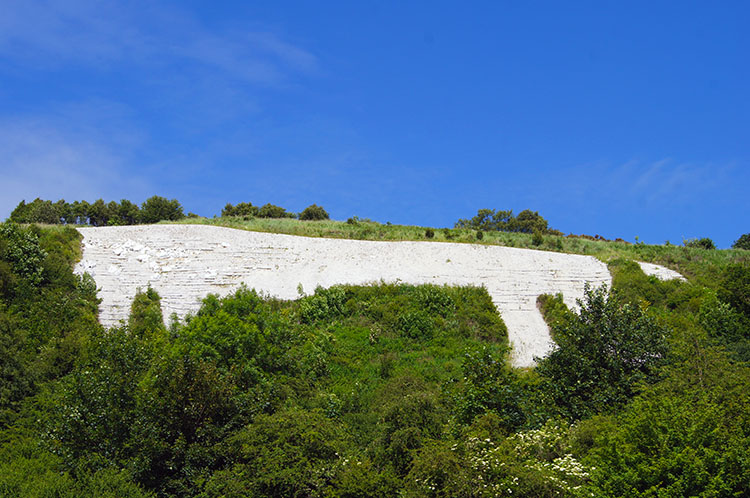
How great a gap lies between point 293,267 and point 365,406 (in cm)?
1494

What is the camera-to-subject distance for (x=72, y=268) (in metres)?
34.6

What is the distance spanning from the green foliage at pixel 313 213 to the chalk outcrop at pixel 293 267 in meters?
17.4

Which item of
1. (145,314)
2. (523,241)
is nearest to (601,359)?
(145,314)

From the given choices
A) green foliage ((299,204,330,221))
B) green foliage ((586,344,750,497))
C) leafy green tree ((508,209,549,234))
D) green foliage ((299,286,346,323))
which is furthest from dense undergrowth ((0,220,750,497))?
leafy green tree ((508,209,549,234))

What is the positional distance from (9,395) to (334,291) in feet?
50.4

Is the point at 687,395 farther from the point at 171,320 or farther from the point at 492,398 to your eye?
the point at 171,320

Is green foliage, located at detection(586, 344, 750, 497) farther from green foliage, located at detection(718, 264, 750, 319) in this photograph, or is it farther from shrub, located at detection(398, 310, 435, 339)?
green foliage, located at detection(718, 264, 750, 319)

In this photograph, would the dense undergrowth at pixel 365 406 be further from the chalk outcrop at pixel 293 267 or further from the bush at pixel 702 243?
the bush at pixel 702 243

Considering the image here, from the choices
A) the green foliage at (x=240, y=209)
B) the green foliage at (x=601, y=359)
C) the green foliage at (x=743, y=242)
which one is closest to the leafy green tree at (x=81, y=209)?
the green foliage at (x=240, y=209)

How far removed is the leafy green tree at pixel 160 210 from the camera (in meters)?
53.0

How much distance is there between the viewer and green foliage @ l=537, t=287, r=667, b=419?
2105cm

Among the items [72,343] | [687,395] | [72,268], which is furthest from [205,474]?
[72,268]

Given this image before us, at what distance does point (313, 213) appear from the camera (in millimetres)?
58500

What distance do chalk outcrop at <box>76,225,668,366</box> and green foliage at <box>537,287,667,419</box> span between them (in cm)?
756
